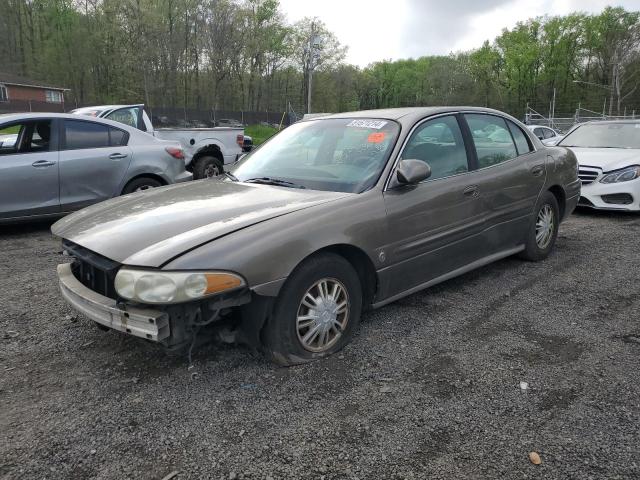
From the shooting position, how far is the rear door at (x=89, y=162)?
638cm

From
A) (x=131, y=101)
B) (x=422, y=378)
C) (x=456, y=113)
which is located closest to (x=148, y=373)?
(x=422, y=378)

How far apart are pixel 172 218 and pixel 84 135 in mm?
4298

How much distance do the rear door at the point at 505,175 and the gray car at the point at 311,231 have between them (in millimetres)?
17

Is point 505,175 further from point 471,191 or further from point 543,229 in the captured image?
point 543,229

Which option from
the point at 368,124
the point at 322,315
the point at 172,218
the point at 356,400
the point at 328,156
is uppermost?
the point at 368,124

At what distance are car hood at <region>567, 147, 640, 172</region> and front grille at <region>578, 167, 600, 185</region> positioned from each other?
3.1 inches

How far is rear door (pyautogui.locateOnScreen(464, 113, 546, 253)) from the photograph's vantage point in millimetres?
4371

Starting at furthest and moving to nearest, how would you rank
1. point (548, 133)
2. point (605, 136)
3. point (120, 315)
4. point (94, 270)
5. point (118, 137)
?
point (548, 133), point (605, 136), point (118, 137), point (94, 270), point (120, 315)

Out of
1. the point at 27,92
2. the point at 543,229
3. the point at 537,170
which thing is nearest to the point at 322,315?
the point at 537,170

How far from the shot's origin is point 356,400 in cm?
280

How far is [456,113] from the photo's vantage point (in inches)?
172

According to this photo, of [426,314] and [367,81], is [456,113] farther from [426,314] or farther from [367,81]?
[367,81]

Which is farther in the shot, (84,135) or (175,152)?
(175,152)

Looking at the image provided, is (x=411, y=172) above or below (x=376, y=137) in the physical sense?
below
